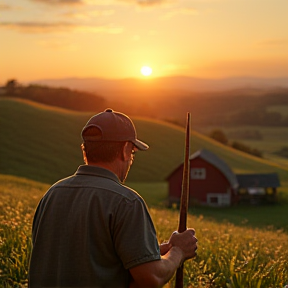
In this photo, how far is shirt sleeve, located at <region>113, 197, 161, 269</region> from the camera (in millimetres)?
3857

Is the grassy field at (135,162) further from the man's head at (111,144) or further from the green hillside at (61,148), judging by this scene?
the man's head at (111,144)

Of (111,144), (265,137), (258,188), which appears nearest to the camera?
(111,144)

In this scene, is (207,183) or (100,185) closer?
(100,185)

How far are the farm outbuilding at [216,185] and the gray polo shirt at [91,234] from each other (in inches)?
2040

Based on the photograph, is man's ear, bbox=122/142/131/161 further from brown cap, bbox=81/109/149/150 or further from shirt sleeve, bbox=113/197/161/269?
shirt sleeve, bbox=113/197/161/269

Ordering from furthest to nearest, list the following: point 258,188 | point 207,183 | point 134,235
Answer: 1. point 258,188
2. point 207,183
3. point 134,235

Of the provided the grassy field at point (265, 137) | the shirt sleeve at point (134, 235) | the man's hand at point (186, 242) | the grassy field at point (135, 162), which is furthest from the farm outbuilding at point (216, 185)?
the grassy field at point (265, 137)

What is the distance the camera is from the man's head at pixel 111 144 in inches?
163

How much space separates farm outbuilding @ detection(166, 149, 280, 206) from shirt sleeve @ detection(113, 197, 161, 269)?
52.1 m

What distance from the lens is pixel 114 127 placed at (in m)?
4.16

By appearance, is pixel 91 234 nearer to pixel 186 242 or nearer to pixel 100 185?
pixel 100 185

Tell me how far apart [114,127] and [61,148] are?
2681 inches

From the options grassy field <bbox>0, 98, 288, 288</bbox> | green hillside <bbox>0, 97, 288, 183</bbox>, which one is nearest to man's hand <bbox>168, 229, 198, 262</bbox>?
grassy field <bbox>0, 98, 288, 288</bbox>

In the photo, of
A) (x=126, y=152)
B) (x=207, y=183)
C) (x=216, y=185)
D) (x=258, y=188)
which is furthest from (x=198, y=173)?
(x=126, y=152)
